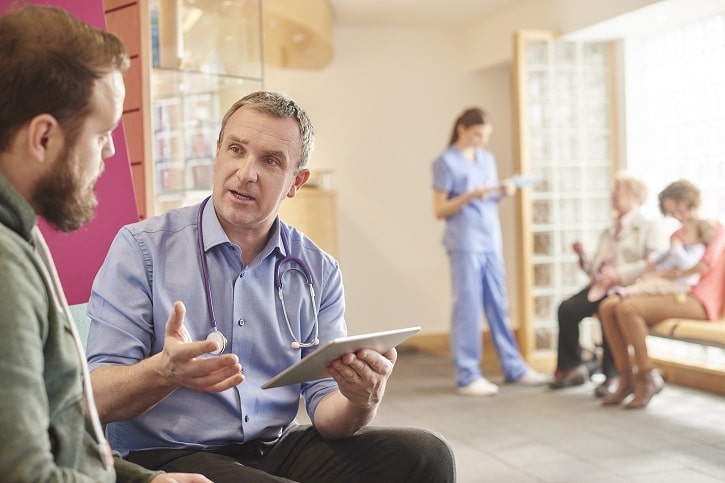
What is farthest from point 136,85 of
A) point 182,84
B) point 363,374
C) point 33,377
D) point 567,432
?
point 567,432

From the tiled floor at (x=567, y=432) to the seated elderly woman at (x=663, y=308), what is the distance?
132mm

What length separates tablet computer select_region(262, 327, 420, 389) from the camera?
4.47 feet

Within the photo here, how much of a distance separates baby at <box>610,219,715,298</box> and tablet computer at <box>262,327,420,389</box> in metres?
3.12

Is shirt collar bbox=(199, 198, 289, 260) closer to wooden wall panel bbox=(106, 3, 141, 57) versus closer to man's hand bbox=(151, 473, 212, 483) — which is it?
man's hand bbox=(151, 473, 212, 483)

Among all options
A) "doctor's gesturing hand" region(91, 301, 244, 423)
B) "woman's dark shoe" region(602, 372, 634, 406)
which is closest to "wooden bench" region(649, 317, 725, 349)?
"woman's dark shoe" region(602, 372, 634, 406)

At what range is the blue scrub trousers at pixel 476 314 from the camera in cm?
484

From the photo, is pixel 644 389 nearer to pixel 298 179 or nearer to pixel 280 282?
pixel 298 179

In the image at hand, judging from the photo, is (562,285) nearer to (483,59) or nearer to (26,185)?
(483,59)

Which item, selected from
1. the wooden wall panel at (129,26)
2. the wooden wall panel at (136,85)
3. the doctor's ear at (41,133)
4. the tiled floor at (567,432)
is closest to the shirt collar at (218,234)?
the doctor's ear at (41,133)

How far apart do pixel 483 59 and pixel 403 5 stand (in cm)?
90

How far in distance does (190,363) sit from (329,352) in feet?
0.73

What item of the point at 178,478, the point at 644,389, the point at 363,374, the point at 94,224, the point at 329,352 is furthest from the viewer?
the point at 644,389

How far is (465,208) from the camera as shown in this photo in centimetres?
487

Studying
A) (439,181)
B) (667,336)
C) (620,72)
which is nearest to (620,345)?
(667,336)
